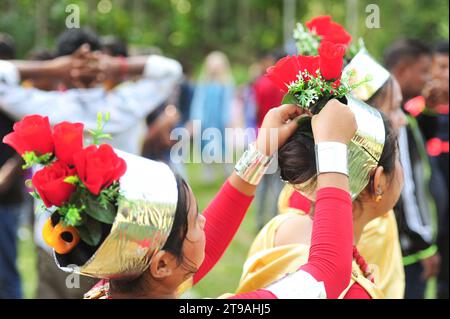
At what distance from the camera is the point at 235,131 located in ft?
33.6

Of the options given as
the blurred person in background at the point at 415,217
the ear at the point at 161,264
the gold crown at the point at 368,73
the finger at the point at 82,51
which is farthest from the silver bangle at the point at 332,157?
the finger at the point at 82,51

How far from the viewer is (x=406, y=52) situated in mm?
4605

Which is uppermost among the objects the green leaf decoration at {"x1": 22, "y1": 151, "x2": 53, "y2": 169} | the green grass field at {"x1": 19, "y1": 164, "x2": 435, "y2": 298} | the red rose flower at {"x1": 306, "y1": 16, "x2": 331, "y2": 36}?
the red rose flower at {"x1": 306, "y1": 16, "x2": 331, "y2": 36}

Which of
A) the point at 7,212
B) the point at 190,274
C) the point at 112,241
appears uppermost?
the point at 112,241

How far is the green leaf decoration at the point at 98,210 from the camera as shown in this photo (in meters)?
1.58

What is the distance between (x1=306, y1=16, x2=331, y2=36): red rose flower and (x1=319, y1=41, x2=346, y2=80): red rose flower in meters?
1.01

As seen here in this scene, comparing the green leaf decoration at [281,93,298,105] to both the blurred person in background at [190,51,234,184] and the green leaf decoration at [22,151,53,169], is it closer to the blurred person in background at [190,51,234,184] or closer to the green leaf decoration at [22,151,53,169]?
the green leaf decoration at [22,151,53,169]

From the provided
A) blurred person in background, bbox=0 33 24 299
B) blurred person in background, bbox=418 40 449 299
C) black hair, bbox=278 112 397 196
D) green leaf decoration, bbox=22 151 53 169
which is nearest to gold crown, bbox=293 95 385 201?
black hair, bbox=278 112 397 196

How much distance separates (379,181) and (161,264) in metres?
Result: 0.71

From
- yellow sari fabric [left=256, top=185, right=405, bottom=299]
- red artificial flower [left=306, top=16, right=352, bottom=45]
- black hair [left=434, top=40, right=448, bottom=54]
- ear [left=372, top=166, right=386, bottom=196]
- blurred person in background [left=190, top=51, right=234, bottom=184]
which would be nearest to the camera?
ear [left=372, top=166, right=386, bottom=196]

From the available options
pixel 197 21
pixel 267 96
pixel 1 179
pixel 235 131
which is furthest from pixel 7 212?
pixel 197 21

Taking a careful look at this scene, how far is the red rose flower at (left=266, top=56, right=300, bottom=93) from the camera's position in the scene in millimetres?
1822
